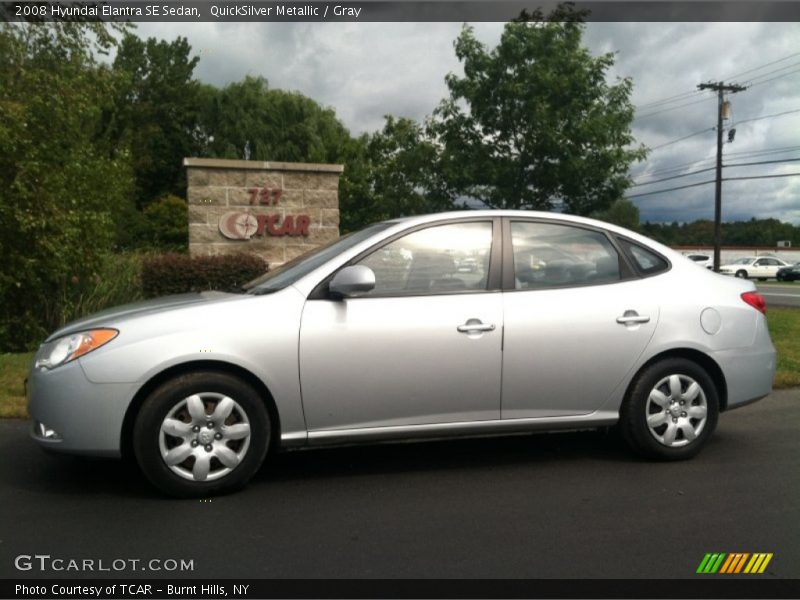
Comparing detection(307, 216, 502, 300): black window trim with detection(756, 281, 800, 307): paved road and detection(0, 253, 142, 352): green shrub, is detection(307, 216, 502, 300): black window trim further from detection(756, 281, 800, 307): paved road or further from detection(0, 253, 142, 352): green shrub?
detection(756, 281, 800, 307): paved road

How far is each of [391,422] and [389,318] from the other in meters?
0.60

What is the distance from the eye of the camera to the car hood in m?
4.18

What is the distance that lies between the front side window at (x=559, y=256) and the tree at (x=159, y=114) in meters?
42.6

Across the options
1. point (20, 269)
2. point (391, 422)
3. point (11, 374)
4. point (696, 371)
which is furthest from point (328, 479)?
point (20, 269)

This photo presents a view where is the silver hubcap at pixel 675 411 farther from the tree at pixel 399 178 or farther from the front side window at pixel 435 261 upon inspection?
the tree at pixel 399 178

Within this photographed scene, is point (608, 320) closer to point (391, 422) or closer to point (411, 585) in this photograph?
point (391, 422)

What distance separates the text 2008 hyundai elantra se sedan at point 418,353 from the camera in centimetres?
401

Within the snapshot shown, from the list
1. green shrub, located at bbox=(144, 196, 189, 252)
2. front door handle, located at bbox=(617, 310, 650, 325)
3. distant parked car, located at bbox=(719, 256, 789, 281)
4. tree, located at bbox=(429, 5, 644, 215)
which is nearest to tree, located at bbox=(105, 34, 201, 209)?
green shrub, located at bbox=(144, 196, 189, 252)

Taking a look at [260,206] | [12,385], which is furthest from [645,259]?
[260,206]

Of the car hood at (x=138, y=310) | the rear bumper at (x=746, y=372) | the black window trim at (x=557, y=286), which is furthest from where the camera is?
the rear bumper at (x=746, y=372)

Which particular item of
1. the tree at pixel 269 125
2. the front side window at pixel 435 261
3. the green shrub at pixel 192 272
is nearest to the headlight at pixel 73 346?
the front side window at pixel 435 261

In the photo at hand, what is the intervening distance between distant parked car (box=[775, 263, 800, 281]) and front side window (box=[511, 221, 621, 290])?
4856 cm

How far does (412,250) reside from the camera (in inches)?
183

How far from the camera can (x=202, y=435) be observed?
4027 millimetres
